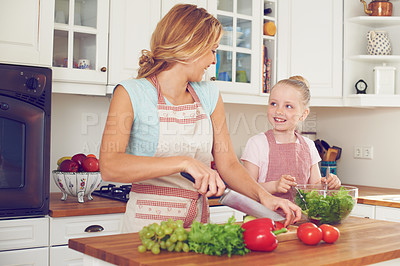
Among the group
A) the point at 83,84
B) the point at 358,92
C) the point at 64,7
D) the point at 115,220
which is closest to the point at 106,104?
the point at 83,84

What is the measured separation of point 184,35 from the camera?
1.55 metres

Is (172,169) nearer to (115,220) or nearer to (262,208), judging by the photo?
(262,208)

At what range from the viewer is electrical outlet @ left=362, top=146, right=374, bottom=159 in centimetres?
330

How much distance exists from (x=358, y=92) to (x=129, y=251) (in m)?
2.33

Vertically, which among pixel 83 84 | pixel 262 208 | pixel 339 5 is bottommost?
pixel 262 208

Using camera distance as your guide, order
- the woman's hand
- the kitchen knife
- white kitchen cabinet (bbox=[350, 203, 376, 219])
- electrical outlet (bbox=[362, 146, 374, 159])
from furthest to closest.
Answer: electrical outlet (bbox=[362, 146, 374, 159])
white kitchen cabinet (bbox=[350, 203, 376, 219])
the woman's hand
the kitchen knife

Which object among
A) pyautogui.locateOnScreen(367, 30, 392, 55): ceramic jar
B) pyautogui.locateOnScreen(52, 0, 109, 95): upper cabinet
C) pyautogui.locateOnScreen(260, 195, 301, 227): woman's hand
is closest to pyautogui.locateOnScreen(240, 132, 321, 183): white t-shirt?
pyautogui.locateOnScreen(260, 195, 301, 227): woman's hand

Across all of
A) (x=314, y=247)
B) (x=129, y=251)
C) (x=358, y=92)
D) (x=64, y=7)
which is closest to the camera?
(x=129, y=251)

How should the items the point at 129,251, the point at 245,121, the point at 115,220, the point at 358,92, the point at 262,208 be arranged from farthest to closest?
the point at 245,121 < the point at 358,92 < the point at 115,220 < the point at 262,208 < the point at 129,251

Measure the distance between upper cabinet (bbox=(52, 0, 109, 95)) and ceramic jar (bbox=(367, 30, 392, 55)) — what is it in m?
1.68

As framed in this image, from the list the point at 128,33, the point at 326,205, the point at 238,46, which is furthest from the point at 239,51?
the point at 326,205

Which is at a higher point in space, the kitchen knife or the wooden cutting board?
the kitchen knife

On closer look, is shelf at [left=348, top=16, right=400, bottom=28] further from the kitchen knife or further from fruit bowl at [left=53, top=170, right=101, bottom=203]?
the kitchen knife

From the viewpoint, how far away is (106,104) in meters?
2.83
